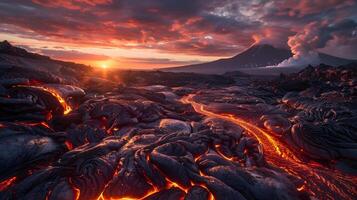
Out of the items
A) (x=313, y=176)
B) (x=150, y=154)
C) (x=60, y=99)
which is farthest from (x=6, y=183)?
(x=313, y=176)

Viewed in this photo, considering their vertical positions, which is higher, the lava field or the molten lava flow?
the lava field

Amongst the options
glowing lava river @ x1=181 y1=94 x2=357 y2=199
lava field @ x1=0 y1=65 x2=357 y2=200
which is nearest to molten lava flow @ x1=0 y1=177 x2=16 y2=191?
lava field @ x1=0 y1=65 x2=357 y2=200

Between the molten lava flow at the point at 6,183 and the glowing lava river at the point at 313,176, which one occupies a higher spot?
the glowing lava river at the point at 313,176

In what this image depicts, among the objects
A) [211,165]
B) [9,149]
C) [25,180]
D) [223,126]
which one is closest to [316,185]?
[211,165]

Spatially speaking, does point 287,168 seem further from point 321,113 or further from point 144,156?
point 321,113

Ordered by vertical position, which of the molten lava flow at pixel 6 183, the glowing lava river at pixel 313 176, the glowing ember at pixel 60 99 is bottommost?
the molten lava flow at pixel 6 183

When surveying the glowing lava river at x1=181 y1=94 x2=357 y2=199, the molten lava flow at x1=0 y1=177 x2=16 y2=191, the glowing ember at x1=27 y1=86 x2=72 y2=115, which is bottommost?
the molten lava flow at x1=0 y1=177 x2=16 y2=191

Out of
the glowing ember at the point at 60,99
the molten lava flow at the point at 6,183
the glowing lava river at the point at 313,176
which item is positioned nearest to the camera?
the molten lava flow at the point at 6,183

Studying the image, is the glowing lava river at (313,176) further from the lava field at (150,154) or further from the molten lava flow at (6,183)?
the molten lava flow at (6,183)

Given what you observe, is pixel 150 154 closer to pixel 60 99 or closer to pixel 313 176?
pixel 313 176

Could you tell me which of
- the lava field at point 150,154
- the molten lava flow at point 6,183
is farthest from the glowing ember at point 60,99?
the molten lava flow at point 6,183

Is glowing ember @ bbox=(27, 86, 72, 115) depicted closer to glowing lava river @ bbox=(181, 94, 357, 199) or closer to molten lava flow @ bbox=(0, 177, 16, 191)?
molten lava flow @ bbox=(0, 177, 16, 191)
